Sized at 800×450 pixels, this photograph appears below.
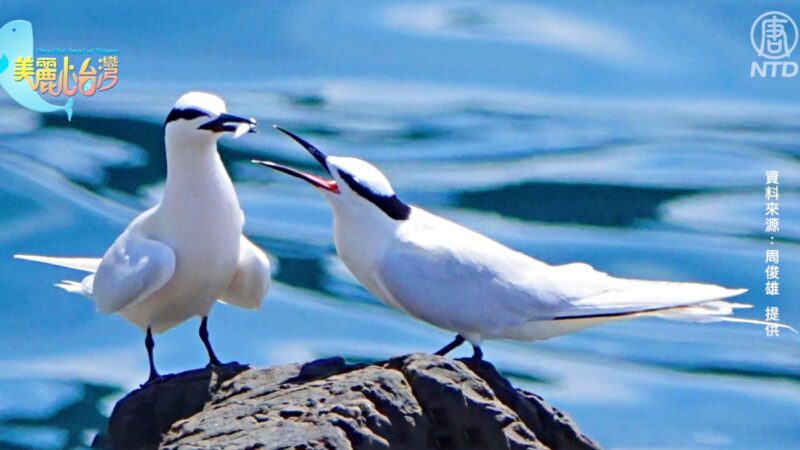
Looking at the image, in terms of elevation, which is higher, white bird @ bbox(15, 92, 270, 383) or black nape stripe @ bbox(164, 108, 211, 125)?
black nape stripe @ bbox(164, 108, 211, 125)

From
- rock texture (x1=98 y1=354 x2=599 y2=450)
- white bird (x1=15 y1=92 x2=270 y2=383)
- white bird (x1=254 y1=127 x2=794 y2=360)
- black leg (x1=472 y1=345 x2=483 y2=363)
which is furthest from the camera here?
white bird (x1=15 y1=92 x2=270 y2=383)

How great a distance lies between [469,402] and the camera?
568 cm

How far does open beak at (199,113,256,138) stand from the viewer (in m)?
6.39

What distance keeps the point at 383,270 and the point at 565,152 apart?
6.18 meters

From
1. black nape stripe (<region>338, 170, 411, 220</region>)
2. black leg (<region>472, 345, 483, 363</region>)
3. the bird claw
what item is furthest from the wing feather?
black leg (<region>472, 345, 483, 363</region>)

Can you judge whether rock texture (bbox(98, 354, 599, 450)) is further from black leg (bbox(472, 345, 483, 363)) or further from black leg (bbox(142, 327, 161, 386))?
black leg (bbox(142, 327, 161, 386))

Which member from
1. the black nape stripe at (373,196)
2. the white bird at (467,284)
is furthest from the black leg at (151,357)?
the black nape stripe at (373,196)

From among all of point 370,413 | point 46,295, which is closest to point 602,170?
point 46,295

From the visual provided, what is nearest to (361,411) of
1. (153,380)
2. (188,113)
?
(153,380)

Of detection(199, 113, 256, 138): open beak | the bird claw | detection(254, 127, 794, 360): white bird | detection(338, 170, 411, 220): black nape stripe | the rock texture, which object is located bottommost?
A: the rock texture

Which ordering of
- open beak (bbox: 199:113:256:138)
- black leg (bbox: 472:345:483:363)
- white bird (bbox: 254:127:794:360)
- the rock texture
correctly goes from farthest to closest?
open beak (bbox: 199:113:256:138), white bird (bbox: 254:127:794:360), black leg (bbox: 472:345:483:363), the rock texture

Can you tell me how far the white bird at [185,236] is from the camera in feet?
21.3

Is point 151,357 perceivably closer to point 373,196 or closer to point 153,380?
point 153,380

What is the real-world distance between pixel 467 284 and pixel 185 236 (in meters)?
1.01
